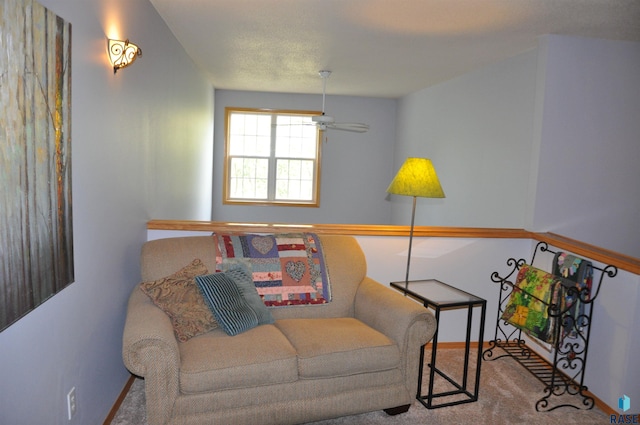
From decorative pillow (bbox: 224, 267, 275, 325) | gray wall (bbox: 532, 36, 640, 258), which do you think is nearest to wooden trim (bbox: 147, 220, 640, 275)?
gray wall (bbox: 532, 36, 640, 258)

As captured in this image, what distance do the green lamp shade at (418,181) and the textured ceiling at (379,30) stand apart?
0.99 meters

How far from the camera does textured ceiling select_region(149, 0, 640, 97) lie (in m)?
3.18

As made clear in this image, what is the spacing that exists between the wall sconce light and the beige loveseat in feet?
3.32

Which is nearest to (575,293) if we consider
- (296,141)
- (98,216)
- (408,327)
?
(408,327)

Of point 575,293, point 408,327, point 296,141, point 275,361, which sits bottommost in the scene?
point 275,361

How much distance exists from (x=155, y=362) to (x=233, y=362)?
13.6 inches

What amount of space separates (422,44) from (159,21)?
6.70 ft

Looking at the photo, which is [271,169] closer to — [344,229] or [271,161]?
[271,161]

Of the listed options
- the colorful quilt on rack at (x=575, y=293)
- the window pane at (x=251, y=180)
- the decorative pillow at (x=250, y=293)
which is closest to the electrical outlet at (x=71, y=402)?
the decorative pillow at (x=250, y=293)

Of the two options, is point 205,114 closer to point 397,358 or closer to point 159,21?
point 159,21

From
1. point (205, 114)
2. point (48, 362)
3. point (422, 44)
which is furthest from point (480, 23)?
point (205, 114)

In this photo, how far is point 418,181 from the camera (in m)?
3.15

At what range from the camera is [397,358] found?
8.71 ft

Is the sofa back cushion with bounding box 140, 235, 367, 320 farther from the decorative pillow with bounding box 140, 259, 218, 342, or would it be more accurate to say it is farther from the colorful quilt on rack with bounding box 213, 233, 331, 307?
the decorative pillow with bounding box 140, 259, 218, 342
